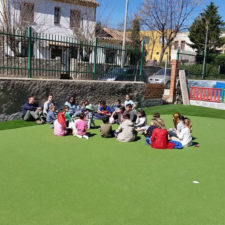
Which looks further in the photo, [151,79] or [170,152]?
[151,79]

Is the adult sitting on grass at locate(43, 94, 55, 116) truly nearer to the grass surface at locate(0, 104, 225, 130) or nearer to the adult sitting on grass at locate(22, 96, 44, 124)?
the adult sitting on grass at locate(22, 96, 44, 124)

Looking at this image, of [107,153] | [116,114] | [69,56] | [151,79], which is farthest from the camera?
[151,79]

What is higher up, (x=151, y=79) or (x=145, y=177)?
(x=151, y=79)

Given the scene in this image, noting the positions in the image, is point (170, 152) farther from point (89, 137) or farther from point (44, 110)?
point (44, 110)

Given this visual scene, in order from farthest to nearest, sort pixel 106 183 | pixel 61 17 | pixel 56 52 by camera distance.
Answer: pixel 61 17 < pixel 56 52 < pixel 106 183

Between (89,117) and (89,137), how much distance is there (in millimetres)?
1521

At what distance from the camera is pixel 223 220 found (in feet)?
13.8

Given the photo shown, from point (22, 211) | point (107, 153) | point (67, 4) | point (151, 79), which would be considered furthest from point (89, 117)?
point (67, 4)

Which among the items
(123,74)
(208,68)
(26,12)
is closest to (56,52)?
(123,74)

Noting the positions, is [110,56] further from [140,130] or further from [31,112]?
[140,130]

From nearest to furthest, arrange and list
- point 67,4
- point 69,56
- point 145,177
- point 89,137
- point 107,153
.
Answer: point 145,177 < point 107,153 < point 89,137 < point 69,56 < point 67,4

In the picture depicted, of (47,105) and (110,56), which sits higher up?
(110,56)

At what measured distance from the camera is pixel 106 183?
Answer: 5355mm

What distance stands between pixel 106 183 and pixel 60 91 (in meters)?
7.27
